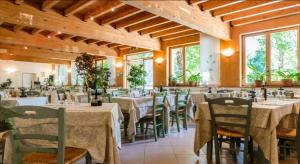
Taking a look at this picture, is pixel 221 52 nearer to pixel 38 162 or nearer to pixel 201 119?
pixel 201 119

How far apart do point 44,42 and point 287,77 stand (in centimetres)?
757

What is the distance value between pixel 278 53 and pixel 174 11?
11.0 ft

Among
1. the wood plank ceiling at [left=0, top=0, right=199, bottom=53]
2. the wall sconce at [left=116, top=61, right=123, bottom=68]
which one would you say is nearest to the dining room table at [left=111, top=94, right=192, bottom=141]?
the wood plank ceiling at [left=0, top=0, right=199, bottom=53]

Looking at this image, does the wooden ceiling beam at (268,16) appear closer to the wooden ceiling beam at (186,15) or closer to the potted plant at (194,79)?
the wooden ceiling beam at (186,15)

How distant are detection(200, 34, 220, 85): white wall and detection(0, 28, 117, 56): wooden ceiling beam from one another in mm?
4713

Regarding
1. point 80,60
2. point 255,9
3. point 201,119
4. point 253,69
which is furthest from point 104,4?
point 253,69

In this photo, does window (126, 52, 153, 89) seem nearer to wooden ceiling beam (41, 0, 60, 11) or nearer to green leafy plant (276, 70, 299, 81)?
green leafy plant (276, 70, 299, 81)

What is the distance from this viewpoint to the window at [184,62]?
26.7ft

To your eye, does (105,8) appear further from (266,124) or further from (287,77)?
(287,77)

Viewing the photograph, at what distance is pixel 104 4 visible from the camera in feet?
15.6

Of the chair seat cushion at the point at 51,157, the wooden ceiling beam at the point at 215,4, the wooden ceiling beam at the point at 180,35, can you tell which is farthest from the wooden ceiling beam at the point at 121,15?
the chair seat cushion at the point at 51,157

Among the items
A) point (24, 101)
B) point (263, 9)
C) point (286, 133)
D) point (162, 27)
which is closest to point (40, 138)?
point (286, 133)

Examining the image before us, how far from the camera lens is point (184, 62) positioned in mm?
8461

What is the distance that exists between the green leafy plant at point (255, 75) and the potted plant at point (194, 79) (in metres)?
1.60
